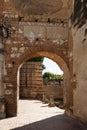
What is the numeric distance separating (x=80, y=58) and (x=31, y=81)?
14784 mm

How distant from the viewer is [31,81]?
2325 cm

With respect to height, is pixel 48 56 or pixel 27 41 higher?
pixel 27 41

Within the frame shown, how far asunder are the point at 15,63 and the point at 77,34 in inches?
123

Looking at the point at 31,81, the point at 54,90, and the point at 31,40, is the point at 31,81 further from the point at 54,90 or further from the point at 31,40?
the point at 31,40

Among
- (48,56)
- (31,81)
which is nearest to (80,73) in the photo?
(48,56)

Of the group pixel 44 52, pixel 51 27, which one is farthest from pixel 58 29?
pixel 44 52

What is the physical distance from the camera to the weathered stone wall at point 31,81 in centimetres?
2305

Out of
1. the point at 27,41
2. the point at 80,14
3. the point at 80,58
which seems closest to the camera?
the point at 80,14

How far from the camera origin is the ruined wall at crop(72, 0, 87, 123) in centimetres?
814

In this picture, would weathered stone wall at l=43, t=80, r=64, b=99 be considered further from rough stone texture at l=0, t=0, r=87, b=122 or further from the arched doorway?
rough stone texture at l=0, t=0, r=87, b=122

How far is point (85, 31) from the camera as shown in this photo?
813 cm

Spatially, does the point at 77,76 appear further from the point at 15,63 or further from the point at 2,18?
the point at 2,18

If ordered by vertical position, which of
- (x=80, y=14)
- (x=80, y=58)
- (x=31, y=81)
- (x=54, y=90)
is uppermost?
(x=80, y=14)

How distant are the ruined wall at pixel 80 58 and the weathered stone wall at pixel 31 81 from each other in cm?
1368
